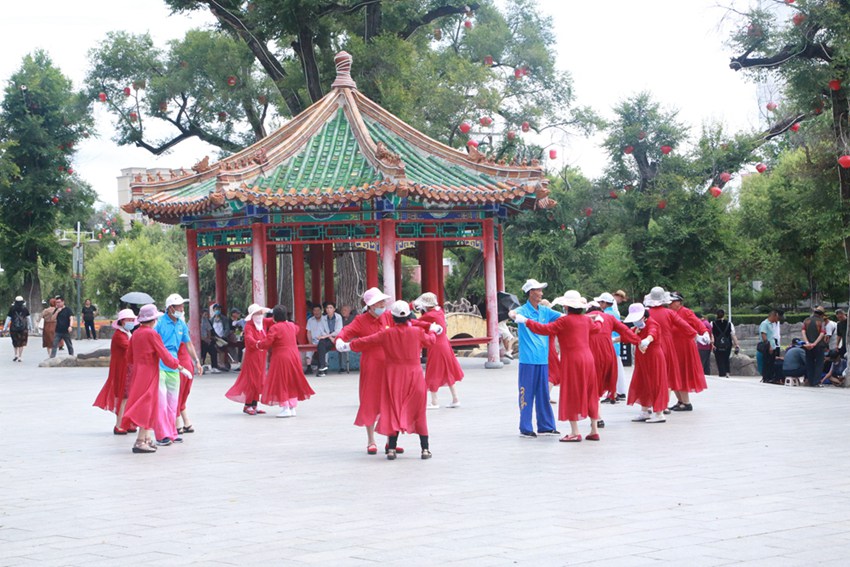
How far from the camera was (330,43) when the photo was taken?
31.6m

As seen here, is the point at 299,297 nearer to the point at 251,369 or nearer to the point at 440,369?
the point at 251,369

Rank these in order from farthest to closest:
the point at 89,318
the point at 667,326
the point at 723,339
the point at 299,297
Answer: the point at 89,318 → the point at 723,339 → the point at 299,297 → the point at 667,326

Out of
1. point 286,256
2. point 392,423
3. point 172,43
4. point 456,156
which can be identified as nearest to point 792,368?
point 456,156

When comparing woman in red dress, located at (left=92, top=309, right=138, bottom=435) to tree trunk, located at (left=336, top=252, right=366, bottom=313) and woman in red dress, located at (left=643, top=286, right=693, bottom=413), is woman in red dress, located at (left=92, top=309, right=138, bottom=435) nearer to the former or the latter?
woman in red dress, located at (left=643, top=286, right=693, bottom=413)

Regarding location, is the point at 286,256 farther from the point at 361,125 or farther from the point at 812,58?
the point at 812,58

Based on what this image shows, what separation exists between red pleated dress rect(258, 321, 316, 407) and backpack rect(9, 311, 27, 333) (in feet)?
56.2

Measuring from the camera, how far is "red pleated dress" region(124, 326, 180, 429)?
12406 millimetres

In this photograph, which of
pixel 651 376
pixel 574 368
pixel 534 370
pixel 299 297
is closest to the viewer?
pixel 574 368

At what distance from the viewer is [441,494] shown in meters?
9.19

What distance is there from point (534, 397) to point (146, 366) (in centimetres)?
445

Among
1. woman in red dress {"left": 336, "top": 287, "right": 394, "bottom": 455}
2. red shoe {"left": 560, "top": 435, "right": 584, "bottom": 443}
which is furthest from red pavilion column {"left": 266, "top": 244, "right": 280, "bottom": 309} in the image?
red shoe {"left": 560, "top": 435, "right": 584, "bottom": 443}

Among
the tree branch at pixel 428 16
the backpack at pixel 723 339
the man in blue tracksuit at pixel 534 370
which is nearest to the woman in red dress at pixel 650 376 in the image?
the man in blue tracksuit at pixel 534 370

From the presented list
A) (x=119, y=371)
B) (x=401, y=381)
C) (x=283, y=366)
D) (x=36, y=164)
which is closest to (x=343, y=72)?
(x=283, y=366)

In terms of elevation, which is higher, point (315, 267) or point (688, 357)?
point (315, 267)
